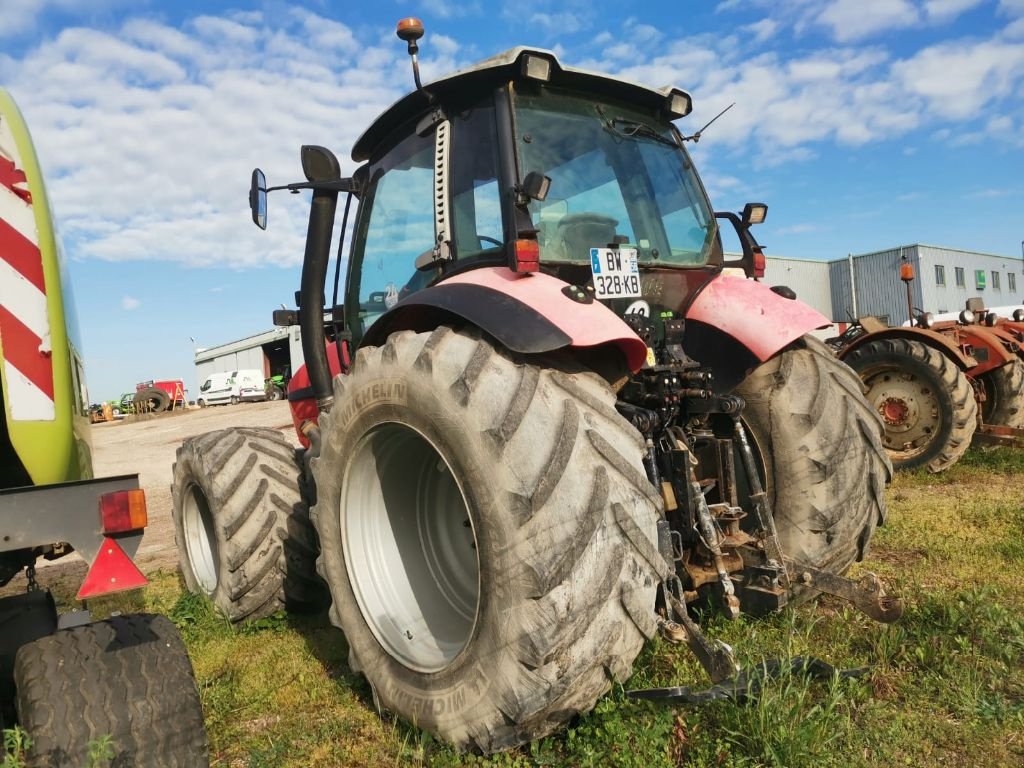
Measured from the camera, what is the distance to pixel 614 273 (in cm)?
290

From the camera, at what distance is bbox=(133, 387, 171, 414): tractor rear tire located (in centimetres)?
3881

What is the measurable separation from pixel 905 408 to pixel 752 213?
4436 millimetres

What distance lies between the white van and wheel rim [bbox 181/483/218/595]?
114 ft

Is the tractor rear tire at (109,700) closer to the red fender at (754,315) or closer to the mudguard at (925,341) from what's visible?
the red fender at (754,315)

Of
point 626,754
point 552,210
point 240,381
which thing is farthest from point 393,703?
point 240,381

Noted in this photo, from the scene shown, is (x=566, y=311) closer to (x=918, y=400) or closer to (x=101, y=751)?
(x=101, y=751)

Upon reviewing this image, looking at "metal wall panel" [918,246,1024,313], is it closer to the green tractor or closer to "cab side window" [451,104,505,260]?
"cab side window" [451,104,505,260]

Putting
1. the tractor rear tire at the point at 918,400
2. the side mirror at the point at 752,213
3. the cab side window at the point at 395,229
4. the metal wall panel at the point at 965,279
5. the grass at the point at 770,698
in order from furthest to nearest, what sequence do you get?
the metal wall panel at the point at 965,279, the tractor rear tire at the point at 918,400, the side mirror at the point at 752,213, the cab side window at the point at 395,229, the grass at the point at 770,698

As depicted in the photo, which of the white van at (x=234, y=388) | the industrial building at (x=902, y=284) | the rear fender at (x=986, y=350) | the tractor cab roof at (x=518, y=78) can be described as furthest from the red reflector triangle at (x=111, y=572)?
the white van at (x=234, y=388)

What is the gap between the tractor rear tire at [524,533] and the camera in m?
2.19

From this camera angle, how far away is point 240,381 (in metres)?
40.1

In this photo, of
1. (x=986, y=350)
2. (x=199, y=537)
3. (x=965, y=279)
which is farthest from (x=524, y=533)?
(x=965, y=279)

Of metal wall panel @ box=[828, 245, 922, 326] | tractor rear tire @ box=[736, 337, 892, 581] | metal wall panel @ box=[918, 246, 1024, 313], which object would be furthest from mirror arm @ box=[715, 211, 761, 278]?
metal wall panel @ box=[918, 246, 1024, 313]

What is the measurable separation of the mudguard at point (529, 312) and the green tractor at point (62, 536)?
44.2 inches
